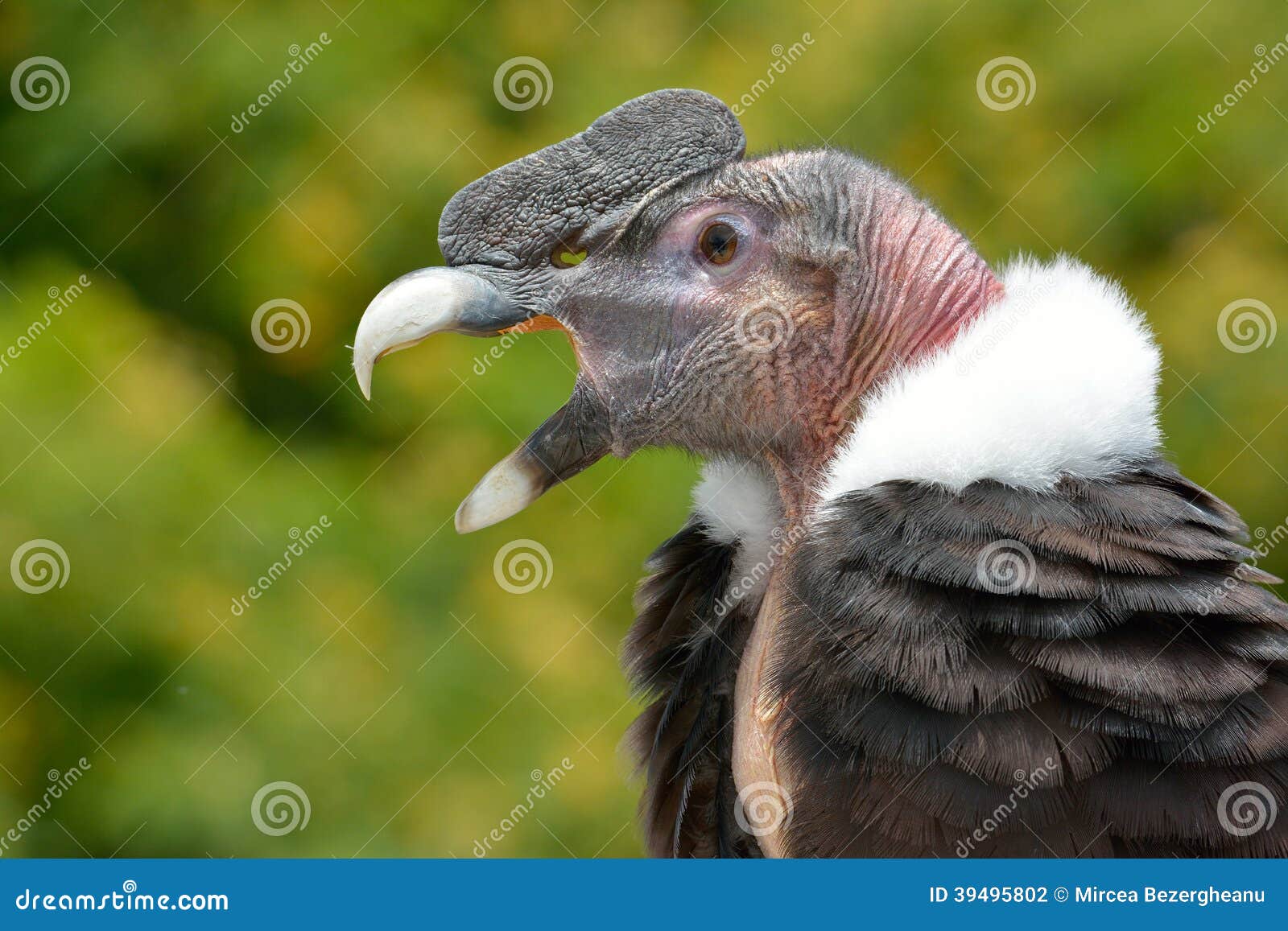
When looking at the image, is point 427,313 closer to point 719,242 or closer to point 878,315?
point 719,242

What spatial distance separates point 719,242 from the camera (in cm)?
264

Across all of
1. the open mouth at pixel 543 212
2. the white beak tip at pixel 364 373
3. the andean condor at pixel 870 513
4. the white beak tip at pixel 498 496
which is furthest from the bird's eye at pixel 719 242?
the white beak tip at pixel 364 373

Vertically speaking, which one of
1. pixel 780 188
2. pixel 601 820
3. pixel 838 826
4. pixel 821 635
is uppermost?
pixel 780 188

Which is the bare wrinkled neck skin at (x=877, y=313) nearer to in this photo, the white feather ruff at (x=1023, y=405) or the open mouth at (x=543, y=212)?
the white feather ruff at (x=1023, y=405)

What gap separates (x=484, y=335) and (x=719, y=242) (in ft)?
1.62

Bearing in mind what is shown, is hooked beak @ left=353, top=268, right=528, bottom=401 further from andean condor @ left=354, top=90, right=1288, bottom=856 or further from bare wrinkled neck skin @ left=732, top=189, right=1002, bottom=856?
bare wrinkled neck skin @ left=732, top=189, right=1002, bottom=856

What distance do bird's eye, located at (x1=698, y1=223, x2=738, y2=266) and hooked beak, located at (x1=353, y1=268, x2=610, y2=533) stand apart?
0.36m

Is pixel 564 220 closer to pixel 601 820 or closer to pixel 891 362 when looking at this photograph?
pixel 891 362

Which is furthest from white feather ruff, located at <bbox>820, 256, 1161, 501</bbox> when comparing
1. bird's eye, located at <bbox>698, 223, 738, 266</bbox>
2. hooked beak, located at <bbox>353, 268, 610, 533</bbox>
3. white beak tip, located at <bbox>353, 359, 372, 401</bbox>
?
white beak tip, located at <bbox>353, 359, 372, 401</bbox>

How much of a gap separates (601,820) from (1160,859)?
2.79 metres

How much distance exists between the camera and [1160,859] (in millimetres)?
2145

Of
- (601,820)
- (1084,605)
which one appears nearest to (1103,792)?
(1084,605)

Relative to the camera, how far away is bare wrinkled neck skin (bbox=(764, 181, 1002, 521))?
8.56 feet

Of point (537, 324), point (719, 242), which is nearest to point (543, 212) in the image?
point (537, 324)
